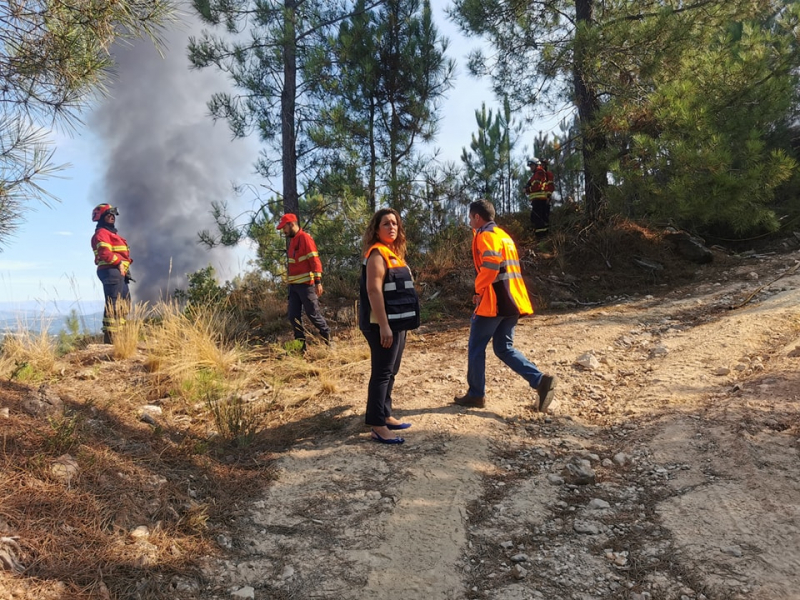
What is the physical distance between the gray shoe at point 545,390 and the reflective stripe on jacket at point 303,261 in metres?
3.31

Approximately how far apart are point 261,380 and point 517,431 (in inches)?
117

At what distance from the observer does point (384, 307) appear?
3.56 m

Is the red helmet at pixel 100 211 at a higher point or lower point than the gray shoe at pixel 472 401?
higher

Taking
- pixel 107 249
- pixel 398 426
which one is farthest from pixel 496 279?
pixel 107 249

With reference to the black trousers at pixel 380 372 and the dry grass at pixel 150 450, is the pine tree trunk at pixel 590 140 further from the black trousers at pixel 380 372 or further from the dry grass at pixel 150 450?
the black trousers at pixel 380 372

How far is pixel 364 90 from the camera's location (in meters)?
9.98

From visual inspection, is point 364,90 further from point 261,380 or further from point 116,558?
point 116,558

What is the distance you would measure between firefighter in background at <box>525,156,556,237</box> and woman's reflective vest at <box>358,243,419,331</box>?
22.4ft

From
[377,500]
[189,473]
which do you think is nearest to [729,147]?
[377,500]

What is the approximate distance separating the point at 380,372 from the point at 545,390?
4.66ft

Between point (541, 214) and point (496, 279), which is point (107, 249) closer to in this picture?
point (496, 279)

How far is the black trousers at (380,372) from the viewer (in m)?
3.69

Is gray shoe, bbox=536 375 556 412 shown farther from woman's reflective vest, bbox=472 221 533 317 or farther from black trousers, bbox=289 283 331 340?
black trousers, bbox=289 283 331 340

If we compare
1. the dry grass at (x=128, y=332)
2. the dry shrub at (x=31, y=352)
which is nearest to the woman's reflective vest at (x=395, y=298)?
the dry shrub at (x=31, y=352)
